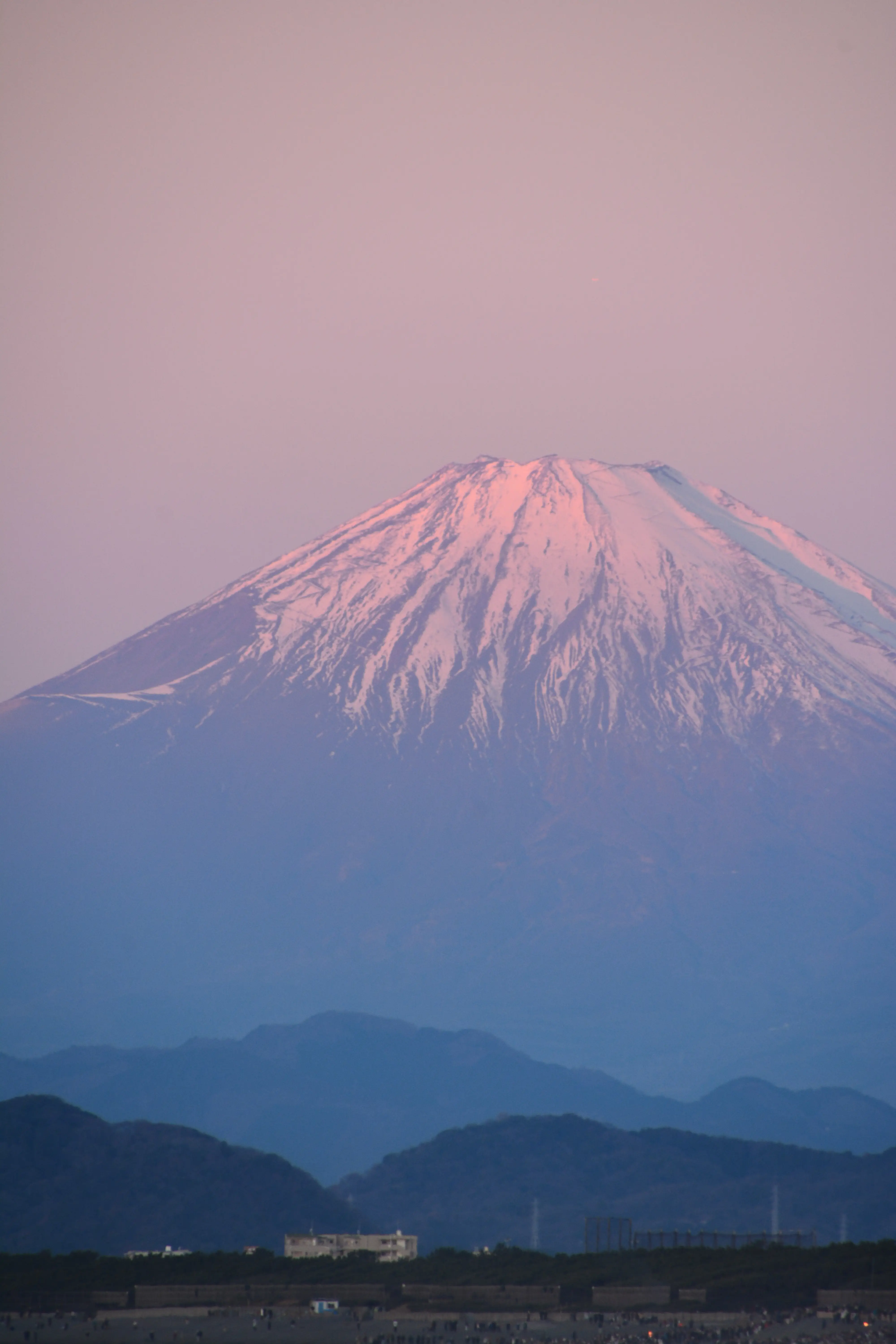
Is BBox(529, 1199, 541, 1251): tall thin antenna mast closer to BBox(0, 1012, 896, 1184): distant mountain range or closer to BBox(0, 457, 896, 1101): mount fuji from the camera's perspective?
BBox(0, 1012, 896, 1184): distant mountain range

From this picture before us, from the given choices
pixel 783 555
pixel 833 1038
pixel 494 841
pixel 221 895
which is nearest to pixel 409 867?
pixel 494 841

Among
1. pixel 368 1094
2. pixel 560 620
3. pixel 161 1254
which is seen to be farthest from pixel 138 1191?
pixel 560 620

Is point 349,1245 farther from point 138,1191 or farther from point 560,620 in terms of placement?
point 560,620

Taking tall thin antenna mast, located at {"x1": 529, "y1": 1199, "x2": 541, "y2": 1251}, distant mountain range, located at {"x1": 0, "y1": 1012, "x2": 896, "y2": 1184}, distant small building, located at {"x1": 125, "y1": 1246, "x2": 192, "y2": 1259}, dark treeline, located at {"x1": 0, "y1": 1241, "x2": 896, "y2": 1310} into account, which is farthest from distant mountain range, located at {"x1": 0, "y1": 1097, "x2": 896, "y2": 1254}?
A: dark treeline, located at {"x1": 0, "y1": 1241, "x2": 896, "y2": 1310}

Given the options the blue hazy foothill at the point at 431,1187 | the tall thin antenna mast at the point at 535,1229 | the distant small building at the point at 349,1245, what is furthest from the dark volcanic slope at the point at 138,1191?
the distant small building at the point at 349,1245

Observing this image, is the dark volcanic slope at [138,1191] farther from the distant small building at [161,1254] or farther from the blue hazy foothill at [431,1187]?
the distant small building at [161,1254]

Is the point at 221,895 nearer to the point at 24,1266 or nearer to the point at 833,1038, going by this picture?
the point at 833,1038
